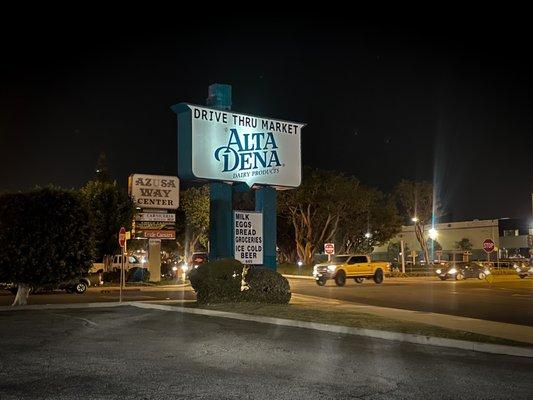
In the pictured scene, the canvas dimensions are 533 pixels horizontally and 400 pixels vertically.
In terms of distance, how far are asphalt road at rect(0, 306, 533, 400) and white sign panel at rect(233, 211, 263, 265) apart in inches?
273

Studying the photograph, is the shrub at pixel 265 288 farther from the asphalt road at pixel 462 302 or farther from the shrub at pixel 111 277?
the shrub at pixel 111 277

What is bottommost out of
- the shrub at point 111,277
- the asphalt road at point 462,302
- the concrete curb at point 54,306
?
the asphalt road at point 462,302

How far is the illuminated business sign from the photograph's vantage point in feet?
70.2

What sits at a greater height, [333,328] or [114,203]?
[114,203]

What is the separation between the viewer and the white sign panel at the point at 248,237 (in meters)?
22.3

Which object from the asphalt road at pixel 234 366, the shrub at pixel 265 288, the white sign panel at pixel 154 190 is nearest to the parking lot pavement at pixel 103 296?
the shrub at pixel 265 288

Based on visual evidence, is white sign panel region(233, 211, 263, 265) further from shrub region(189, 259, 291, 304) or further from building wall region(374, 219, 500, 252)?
building wall region(374, 219, 500, 252)

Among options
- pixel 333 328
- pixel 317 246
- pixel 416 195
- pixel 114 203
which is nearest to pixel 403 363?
pixel 333 328

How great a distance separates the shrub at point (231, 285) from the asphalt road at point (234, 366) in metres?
5.07

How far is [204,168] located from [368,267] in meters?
21.6

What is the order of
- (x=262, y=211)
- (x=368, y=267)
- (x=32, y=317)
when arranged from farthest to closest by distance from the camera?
1. (x=368, y=267)
2. (x=262, y=211)
3. (x=32, y=317)

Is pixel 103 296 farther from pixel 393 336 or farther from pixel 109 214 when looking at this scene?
pixel 393 336

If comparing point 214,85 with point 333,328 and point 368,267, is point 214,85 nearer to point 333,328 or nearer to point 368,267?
point 333,328

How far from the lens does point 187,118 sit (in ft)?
70.1
